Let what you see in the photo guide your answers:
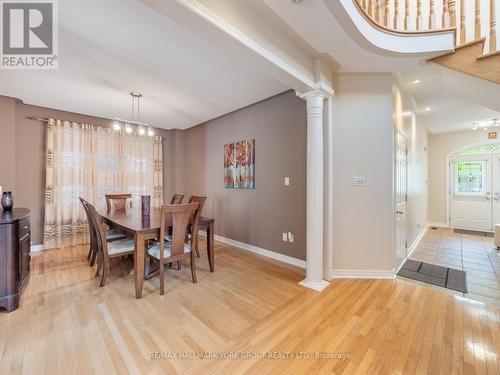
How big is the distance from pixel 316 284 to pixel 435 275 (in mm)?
1659

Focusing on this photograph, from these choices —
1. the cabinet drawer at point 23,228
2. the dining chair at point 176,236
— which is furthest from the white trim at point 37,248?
the dining chair at point 176,236

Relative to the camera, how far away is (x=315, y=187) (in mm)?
2607

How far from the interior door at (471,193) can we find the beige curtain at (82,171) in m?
7.78

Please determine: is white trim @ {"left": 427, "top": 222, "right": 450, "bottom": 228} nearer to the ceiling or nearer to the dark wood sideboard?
the ceiling

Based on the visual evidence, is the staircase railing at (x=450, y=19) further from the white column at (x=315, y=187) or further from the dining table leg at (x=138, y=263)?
the dining table leg at (x=138, y=263)

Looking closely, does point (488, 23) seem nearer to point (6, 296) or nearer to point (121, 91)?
point (121, 91)

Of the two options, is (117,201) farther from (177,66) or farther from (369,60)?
(369,60)

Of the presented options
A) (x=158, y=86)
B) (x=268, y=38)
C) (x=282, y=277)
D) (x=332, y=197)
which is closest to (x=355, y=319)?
(x=282, y=277)

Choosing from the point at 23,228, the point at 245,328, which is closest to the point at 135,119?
the point at 23,228

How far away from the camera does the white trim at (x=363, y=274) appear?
110 inches

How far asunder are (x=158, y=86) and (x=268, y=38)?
5.99 feet

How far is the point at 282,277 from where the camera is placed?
9.32 ft

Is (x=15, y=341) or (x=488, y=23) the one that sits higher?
(x=488, y=23)

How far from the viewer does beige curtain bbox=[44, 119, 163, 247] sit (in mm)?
3941
